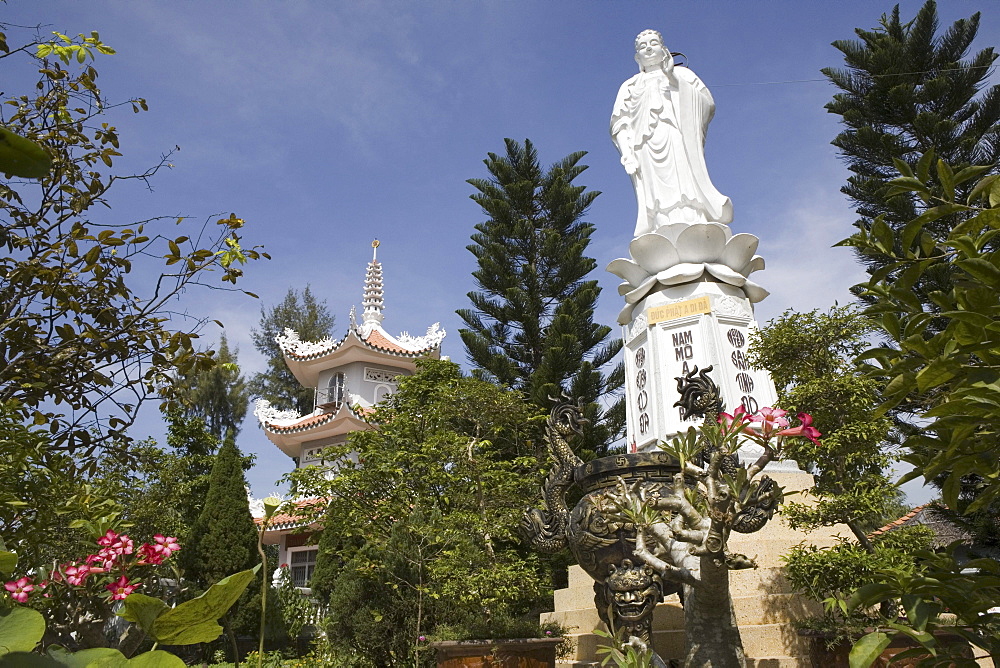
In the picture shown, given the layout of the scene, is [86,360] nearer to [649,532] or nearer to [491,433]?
[649,532]

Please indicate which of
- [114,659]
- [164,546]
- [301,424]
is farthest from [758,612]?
[301,424]

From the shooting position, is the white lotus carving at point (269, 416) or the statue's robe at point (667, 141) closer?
the statue's robe at point (667, 141)

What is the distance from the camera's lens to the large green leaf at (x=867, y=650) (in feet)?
3.51

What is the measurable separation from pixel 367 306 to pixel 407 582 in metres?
12.6

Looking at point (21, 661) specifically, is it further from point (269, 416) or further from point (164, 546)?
point (269, 416)

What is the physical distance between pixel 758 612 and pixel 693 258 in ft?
15.0

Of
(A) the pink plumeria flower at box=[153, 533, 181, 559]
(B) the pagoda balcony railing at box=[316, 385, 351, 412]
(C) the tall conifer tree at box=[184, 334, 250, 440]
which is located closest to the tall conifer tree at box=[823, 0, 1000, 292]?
(A) the pink plumeria flower at box=[153, 533, 181, 559]

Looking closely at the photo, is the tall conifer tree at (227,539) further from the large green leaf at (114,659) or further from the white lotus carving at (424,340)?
the large green leaf at (114,659)

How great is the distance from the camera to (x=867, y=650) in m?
1.08

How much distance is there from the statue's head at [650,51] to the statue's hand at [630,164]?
1.38 m

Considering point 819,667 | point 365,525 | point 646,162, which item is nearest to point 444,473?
point 365,525

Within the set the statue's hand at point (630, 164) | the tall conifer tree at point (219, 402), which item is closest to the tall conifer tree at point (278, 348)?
the tall conifer tree at point (219, 402)

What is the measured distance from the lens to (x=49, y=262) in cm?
281

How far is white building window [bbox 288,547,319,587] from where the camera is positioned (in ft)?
46.8
